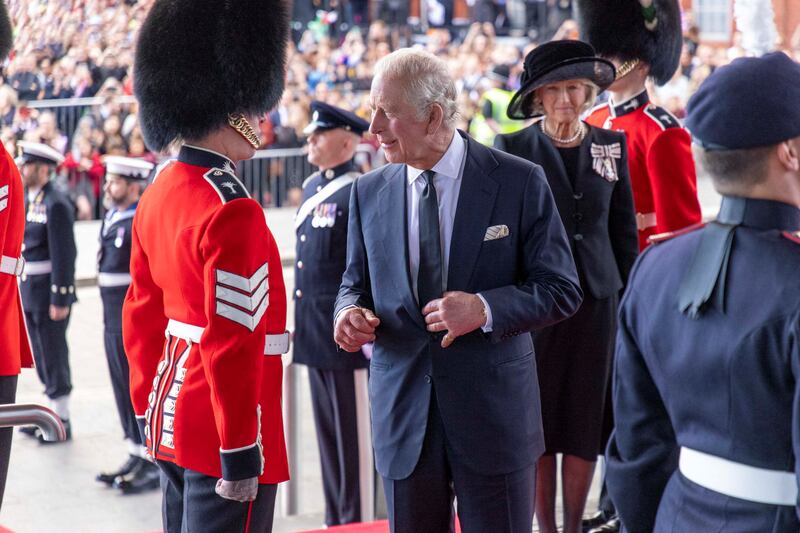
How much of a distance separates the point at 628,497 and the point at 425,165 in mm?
1041

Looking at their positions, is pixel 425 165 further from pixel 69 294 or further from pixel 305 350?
pixel 69 294

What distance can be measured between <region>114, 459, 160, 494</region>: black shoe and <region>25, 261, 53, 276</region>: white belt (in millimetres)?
1340

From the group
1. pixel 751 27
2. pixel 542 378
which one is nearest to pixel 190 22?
pixel 542 378

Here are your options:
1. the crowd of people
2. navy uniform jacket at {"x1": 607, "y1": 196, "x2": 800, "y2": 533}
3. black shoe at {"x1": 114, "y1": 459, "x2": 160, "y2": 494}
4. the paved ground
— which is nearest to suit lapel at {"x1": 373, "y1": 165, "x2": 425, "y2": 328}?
navy uniform jacket at {"x1": 607, "y1": 196, "x2": 800, "y2": 533}

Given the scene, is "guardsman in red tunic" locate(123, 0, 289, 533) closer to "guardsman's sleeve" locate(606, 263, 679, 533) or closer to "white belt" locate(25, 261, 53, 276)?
"guardsman's sleeve" locate(606, 263, 679, 533)

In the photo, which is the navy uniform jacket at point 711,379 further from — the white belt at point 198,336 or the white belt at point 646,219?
the white belt at point 646,219

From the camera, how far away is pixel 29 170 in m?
6.24

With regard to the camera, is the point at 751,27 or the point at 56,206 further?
the point at 56,206

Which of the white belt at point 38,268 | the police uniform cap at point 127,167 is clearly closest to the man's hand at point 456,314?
the police uniform cap at point 127,167

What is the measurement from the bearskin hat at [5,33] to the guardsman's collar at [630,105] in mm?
2136

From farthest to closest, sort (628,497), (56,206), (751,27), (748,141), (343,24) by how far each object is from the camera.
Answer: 1. (343,24)
2. (56,206)
3. (751,27)
4. (628,497)
5. (748,141)

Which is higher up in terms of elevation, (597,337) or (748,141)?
(748,141)

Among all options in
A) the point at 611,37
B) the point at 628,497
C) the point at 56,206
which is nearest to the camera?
the point at 628,497

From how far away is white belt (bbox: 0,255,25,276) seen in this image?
350 centimetres
